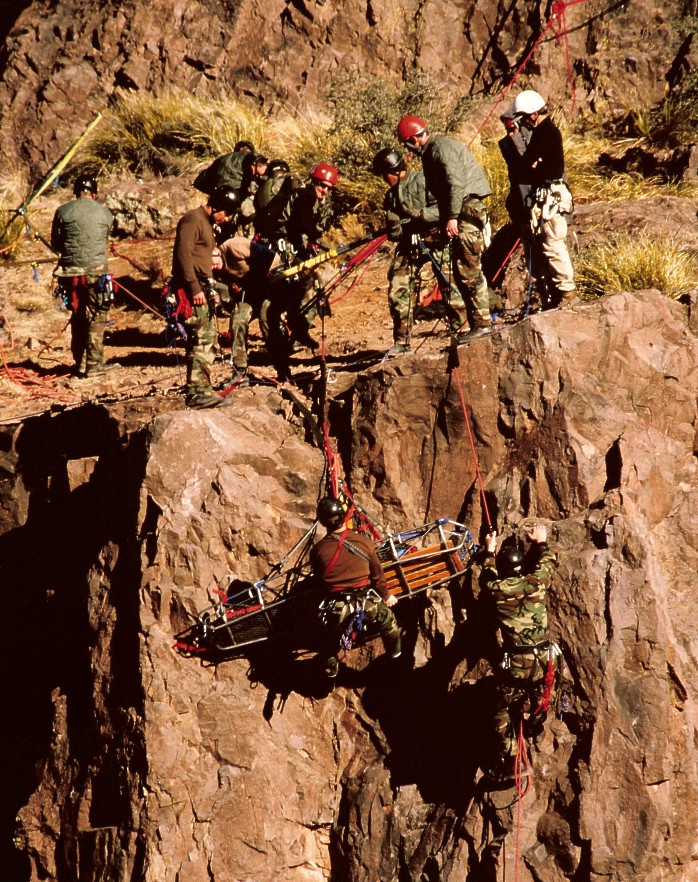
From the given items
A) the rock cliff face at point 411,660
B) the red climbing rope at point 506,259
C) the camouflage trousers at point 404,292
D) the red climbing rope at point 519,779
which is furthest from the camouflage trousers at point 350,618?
the red climbing rope at point 506,259

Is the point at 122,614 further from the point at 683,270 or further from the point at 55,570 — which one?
the point at 683,270

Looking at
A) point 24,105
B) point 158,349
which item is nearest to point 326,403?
point 158,349

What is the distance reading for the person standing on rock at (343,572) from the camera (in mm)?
7914

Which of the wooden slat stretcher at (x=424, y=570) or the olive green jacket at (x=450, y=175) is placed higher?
the olive green jacket at (x=450, y=175)

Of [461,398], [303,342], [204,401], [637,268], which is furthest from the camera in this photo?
[303,342]

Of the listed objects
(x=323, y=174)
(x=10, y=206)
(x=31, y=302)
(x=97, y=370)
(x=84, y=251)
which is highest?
(x=10, y=206)

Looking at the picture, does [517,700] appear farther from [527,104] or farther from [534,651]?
[527,104]

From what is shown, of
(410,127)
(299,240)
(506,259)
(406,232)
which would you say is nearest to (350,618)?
(406,232)

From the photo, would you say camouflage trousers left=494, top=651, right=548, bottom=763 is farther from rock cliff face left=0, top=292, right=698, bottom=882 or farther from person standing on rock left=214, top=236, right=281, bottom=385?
person standing on rock left=214, top=236, right=281, bottom=385

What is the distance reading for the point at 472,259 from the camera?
941cm

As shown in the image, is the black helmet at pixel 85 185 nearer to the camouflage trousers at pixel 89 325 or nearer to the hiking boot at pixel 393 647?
the camouflage trousers at pixel 89 325

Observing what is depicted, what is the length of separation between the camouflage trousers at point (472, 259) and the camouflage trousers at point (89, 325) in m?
4.34

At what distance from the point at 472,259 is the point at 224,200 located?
2.27 m

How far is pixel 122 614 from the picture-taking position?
8.67 metres
